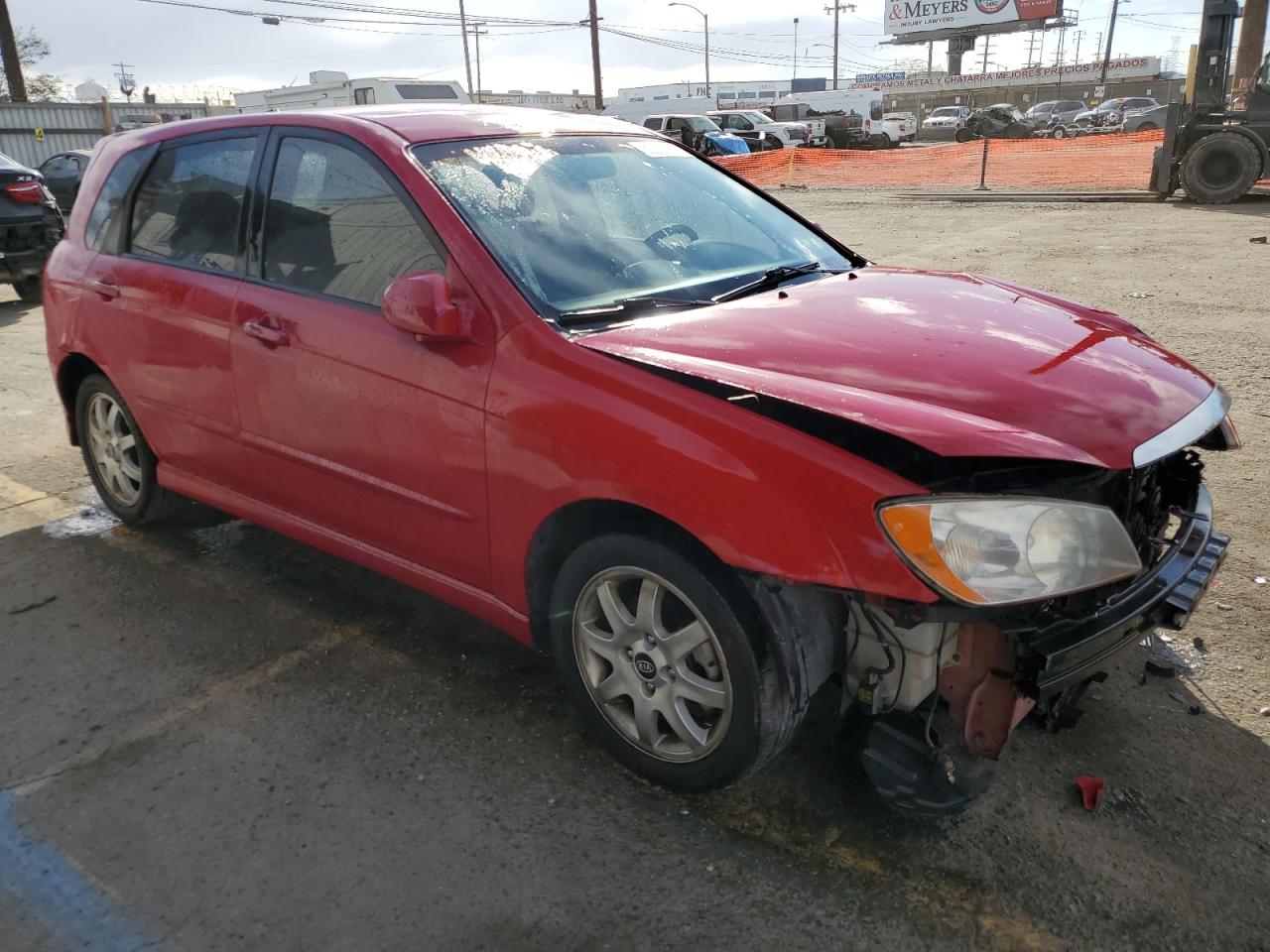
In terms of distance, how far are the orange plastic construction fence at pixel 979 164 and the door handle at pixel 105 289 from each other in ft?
50.2

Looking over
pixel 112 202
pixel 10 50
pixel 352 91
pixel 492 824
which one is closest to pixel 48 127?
pixel 10 50

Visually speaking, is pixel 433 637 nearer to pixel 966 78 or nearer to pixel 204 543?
pixel 204 543

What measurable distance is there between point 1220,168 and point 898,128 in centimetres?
3122

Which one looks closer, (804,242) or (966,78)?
(804,242)

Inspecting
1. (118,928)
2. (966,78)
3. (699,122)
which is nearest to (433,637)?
(118,928)

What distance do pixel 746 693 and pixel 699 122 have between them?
3013cm

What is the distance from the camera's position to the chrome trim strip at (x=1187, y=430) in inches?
87.7

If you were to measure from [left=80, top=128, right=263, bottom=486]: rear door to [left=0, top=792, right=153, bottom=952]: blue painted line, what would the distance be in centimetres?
150

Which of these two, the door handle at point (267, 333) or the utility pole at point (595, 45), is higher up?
the utility pole at point (595, 45)

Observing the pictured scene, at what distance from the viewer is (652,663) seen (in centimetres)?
251

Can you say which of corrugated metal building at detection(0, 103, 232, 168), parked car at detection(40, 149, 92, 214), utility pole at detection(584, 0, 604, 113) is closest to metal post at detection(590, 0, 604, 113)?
utility pole at detection(584, 0, 604, 113)

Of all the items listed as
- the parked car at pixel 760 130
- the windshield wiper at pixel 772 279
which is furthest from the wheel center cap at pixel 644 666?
the parked car at pixel 760 130

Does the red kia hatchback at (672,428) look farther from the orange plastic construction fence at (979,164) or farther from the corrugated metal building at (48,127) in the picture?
the corrugated metal building at (48,127)

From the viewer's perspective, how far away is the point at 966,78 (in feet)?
252
